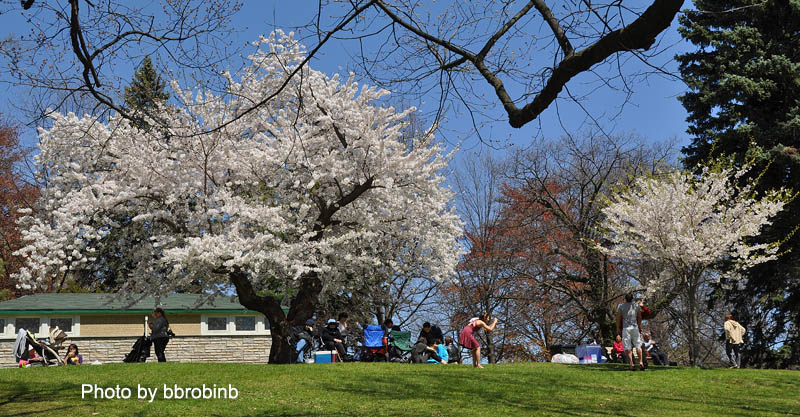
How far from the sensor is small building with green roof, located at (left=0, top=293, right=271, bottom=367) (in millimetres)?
23125

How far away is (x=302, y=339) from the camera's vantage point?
1695 centimetres

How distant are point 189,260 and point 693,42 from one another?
16.8 meters

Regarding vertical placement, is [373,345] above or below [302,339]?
below

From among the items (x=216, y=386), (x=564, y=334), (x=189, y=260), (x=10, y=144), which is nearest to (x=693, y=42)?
(x=564, y=334)

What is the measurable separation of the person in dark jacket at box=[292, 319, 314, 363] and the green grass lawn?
297cm

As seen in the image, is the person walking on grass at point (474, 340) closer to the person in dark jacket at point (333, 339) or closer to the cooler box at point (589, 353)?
the person in dark jacket at point (333, 339)

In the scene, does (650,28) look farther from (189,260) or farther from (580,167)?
(580,167)

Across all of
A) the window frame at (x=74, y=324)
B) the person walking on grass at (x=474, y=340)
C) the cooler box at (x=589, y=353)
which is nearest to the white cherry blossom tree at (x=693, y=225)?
the cooler box at (x=589, y=353)

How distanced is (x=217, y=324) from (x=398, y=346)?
10.1 m

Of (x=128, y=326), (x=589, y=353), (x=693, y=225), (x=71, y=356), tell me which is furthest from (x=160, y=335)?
(x=693, y=225)

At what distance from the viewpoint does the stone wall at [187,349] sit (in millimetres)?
23203

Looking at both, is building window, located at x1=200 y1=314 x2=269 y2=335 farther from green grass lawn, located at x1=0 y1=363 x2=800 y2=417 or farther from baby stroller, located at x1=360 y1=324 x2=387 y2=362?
green grass lawn, located at x1=0 y1=363 x2=800 y2=417

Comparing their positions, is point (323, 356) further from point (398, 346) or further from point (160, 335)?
point (160, 335)

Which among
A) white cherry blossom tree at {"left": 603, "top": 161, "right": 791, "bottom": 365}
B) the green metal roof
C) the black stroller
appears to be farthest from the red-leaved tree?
white cherry blossom tree at {"left": 603, "top": 161, "right": 791, "bottom": 365}
